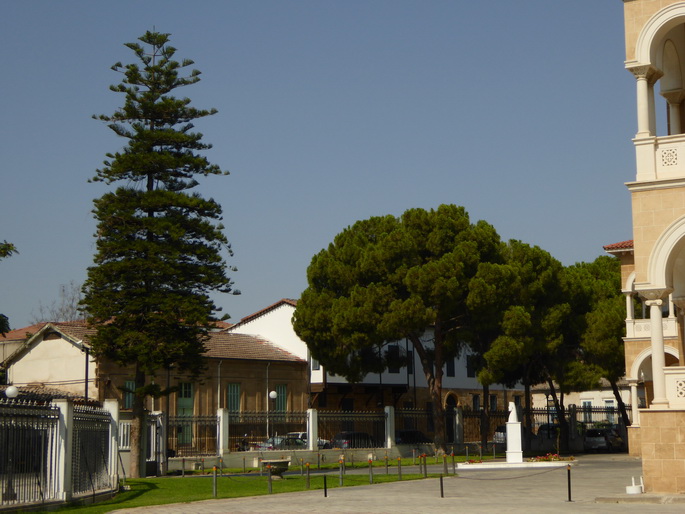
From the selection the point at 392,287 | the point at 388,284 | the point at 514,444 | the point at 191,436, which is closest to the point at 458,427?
the point at 392,287

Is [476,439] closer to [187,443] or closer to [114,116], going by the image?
[187,443]

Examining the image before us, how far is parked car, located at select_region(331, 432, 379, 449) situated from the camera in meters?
41.0

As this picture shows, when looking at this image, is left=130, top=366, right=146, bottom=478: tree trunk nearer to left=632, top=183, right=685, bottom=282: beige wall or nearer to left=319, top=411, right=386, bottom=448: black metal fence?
left=319, top=411, right=386, bottom=448: black metal fence

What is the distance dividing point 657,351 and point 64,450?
12.1 metres

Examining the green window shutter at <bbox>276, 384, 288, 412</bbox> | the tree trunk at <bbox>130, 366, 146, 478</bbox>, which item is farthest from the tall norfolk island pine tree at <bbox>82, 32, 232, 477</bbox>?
the green window shutter at <bbox>276, 384, 288, 412</bbox>

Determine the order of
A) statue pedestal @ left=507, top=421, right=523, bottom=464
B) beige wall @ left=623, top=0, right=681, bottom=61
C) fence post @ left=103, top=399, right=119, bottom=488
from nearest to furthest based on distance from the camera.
A: beige wall @ left=623, top=0, right=681, bottom=61
fence post @ left=103, top=399, right=119, bottom=488
statue pedestal @ left=507, top=421, right=523, bottom=464

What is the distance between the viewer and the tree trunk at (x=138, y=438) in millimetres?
30953

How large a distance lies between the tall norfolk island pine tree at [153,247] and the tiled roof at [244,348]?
603 inches

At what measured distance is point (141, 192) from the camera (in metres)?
32.7

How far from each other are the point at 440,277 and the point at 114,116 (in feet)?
49.0

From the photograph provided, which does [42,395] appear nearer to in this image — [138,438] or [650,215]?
[138,438]

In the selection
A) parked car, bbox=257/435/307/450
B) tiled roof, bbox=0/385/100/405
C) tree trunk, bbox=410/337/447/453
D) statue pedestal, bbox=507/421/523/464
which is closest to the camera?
statue pedestal, bbox=507/421/523/464

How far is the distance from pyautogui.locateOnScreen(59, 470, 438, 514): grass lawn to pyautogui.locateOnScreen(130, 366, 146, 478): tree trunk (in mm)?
2435

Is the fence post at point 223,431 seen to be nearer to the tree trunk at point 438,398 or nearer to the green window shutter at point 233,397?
the tree trunk at point 438,398
